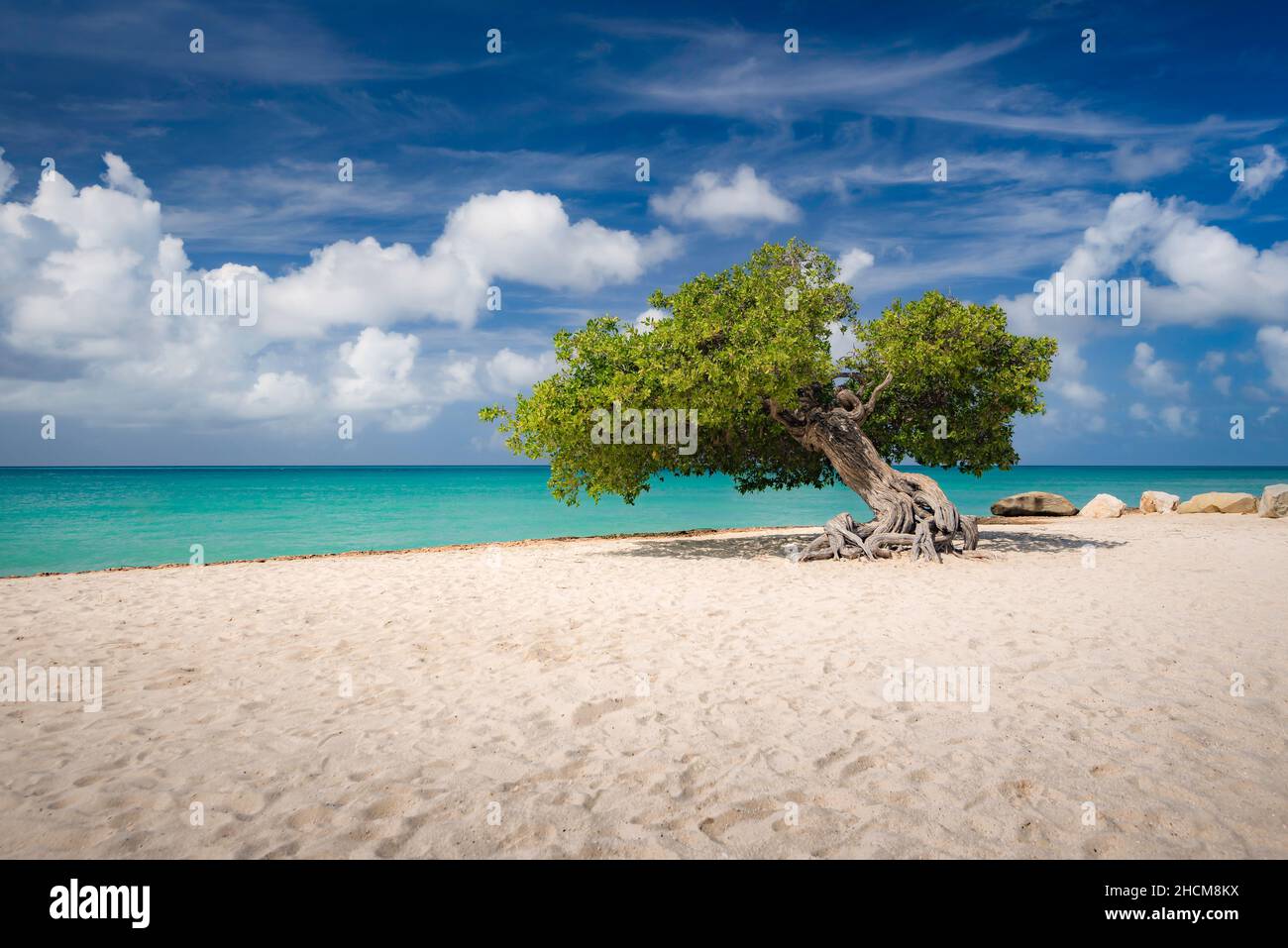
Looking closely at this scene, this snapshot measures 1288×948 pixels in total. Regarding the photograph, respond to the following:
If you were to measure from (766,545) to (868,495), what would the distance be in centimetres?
334

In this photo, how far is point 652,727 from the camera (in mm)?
6078

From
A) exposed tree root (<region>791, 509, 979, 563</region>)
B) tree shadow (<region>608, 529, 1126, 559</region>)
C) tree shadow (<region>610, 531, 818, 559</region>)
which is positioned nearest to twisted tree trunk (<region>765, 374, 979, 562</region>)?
exposed tree root (<region>791, 509, 979, 563</region>)

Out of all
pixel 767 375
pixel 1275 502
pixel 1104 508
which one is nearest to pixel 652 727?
pixel 767 375

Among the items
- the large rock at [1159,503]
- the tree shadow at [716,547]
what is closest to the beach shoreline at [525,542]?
the large rock at [1159,503]

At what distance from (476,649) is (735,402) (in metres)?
8.63

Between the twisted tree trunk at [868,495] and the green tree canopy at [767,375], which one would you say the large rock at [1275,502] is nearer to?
the green tree canopy at [767,375]

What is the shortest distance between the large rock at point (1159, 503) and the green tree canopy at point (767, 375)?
1836 cm

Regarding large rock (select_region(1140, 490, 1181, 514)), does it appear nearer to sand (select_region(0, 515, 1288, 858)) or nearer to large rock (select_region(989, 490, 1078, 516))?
large rock (select_region(989, 490, 1078, 516))

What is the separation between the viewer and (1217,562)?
A: 1498 cm

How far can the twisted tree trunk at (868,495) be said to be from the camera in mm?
15992

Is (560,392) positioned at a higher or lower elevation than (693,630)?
higher
